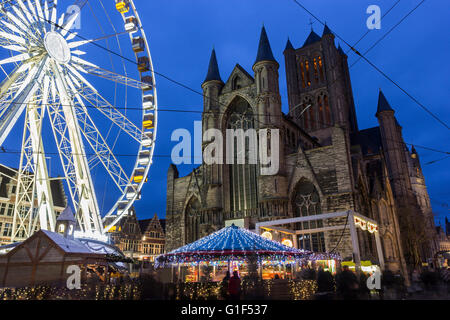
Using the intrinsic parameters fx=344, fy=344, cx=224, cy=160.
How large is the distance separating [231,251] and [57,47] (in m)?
14.6

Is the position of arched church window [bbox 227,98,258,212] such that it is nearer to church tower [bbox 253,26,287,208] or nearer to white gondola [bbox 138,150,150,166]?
church tower [bbox 253,26,287,208]

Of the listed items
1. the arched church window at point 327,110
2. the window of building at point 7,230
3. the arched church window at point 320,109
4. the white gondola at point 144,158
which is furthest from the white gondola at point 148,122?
the arched church window at point 327,110

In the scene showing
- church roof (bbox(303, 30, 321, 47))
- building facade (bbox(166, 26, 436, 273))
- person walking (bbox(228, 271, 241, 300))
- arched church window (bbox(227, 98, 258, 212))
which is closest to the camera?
person walking (bbox(228, 271, 241, 300))

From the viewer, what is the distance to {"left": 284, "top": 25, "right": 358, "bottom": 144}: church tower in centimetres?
4538

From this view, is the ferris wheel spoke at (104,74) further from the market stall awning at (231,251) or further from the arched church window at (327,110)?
the arched church window at (327,110)

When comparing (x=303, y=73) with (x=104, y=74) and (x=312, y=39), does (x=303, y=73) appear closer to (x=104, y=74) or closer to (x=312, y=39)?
(x=312, y=39)

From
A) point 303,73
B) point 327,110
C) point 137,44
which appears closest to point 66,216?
point 137,44

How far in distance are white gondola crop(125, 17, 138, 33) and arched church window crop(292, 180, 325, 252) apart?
51.7 ft

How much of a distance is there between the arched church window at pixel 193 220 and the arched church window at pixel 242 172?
3638 mm

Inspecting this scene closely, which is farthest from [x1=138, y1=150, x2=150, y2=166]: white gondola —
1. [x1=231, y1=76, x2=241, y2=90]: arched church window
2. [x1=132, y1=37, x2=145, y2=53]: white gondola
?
[x1=231, y1=76, x2=241, y2=90]: arched church window

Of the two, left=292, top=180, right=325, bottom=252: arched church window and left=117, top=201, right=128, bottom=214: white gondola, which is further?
left=292, top=180, right=325, bottom=252: arched church window

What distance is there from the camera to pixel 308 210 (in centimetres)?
2497

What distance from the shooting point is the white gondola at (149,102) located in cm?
2322
